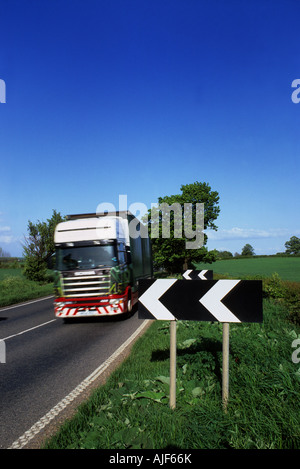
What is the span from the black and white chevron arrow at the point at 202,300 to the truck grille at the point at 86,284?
6.01m

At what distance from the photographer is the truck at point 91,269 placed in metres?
9.77

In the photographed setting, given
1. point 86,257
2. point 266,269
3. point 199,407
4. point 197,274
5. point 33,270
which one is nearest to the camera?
point 199,407

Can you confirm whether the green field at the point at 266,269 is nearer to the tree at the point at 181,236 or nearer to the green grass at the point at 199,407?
the tree at the point at 181,236

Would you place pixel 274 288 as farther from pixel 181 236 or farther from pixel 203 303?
pixel 181 236

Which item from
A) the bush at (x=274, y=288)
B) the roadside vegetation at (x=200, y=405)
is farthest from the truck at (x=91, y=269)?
the bush at (x=274, y=288)

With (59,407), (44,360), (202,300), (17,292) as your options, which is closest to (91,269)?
(44,360)

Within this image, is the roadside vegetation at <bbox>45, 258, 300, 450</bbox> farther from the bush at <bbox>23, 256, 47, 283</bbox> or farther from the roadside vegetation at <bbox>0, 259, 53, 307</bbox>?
the bush at <bbox>23, 256, 47, 283</bbox>

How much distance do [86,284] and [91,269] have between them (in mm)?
501

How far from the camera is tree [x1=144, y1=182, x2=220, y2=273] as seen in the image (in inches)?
1594

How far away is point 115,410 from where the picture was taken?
3.55 m

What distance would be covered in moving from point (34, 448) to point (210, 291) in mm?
2561

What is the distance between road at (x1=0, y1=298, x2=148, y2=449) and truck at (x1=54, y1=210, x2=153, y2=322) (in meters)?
0.66

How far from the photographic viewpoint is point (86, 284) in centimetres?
974

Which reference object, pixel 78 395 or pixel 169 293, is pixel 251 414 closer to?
pixel 169 293
